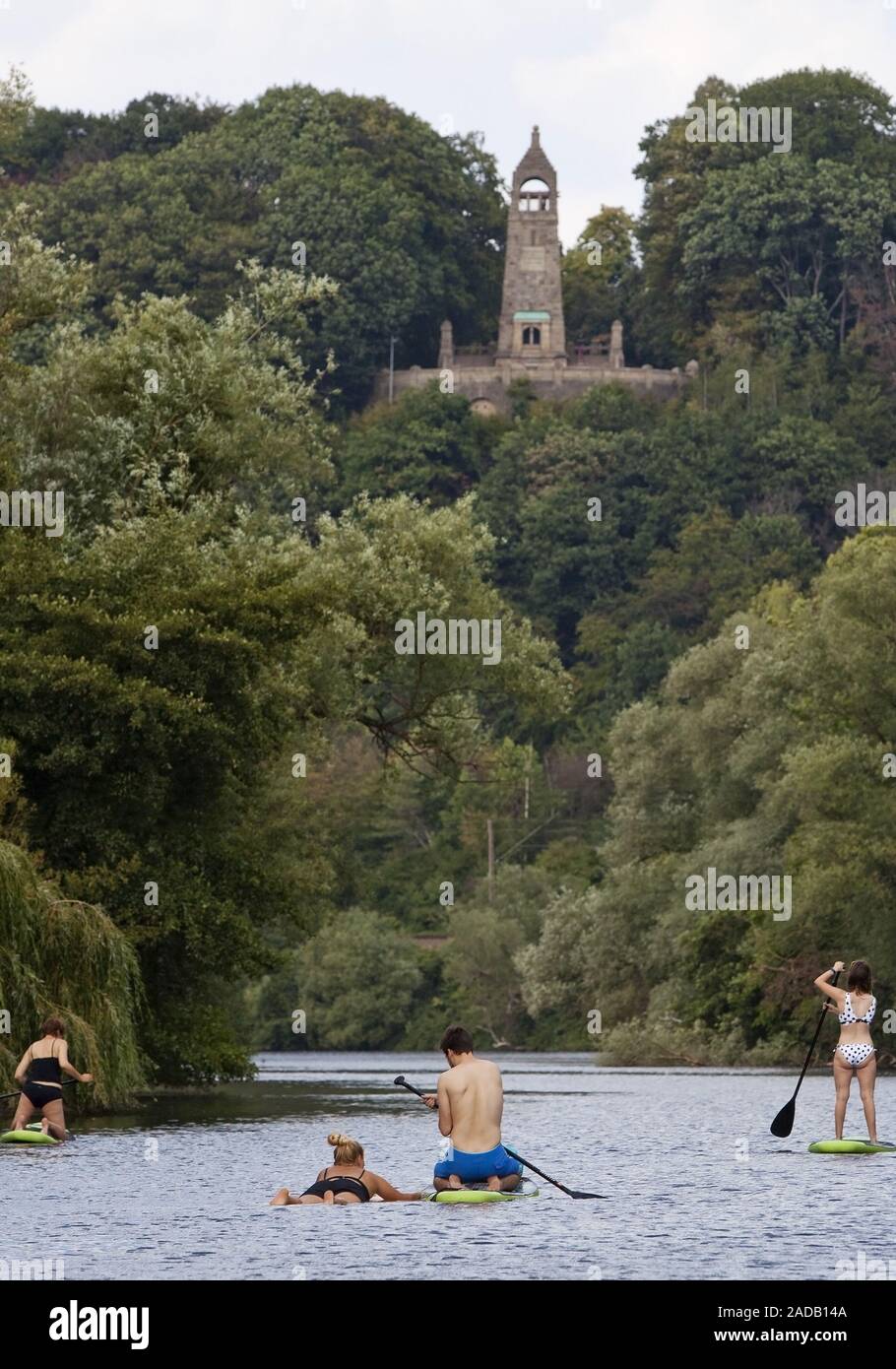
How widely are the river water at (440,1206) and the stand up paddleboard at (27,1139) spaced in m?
0.15

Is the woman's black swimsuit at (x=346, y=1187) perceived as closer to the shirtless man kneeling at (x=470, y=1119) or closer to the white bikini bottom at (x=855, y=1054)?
the shirtless man kneeling at (x=470, y=1119)

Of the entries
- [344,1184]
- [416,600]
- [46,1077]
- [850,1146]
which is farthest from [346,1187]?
[416,600]

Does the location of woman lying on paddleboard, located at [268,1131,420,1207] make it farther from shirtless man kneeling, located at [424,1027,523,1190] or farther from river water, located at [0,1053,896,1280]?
shirtless man kneeling, located at [424,1027,523,1190]

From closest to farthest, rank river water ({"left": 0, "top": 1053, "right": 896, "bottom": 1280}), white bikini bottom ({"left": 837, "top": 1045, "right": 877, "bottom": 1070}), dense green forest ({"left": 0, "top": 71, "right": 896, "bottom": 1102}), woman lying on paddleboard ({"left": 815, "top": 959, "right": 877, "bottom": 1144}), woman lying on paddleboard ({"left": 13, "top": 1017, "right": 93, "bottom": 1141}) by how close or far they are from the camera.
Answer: river water ({"left": 0, "top": 1053, "right": 896, "bottom": 1280}) → woman lying on paddleboard ({"left": 815, "top": 959, "right": 877, "bottom": 1144}) → white bikini bottom ({"left": 837, "top": 1045, "right": 877, "bottom": 1070}) → woman lying on paddleboard ({"left": 13, "top": 1017, "right": 93, "bottom": 1141}) → dense green forest ({"left": 0, "top": 71, "right": 896, "bottom": 1102})

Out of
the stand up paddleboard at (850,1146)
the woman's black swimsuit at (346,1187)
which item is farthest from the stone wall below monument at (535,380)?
the woman's black swimsuit at (346,1187)

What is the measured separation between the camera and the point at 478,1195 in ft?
93.1

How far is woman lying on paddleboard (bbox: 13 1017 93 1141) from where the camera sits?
3491 cm

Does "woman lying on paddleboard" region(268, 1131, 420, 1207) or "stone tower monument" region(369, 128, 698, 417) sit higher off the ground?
"stone tower monument" region(369, 128, 698, 417)

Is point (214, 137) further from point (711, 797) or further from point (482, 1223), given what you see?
point (482, 1223)

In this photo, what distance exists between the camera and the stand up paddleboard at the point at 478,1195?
28375 mm

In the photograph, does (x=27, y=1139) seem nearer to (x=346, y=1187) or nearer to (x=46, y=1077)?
(x=46, y=1077)

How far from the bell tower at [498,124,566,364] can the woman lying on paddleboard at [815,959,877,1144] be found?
150 metres

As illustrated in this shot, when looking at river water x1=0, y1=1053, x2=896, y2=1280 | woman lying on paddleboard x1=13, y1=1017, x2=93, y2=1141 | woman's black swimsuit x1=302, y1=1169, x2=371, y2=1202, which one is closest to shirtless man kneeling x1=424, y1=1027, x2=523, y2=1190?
river water x1=0, y1=1053, x2=896, y2=1280

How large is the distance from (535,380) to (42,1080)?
14584cm
